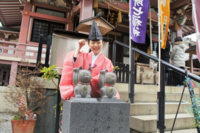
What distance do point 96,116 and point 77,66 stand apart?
863mm

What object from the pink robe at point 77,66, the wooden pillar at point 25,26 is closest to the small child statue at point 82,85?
the pink robe at point 77,66

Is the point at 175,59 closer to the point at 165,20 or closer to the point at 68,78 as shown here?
the point at 165,20

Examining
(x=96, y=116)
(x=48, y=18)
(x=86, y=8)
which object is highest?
(x=48, y=18)

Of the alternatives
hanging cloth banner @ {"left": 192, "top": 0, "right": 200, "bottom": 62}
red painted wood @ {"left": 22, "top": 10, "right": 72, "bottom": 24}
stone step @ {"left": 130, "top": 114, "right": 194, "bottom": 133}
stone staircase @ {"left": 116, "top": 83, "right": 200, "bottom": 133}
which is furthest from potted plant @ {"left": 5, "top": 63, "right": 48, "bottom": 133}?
red painted wood @ {"left": 22, "top": 10, "right": 72, "bottom": 24}

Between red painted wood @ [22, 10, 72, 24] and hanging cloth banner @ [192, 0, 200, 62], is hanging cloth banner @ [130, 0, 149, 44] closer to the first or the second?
hanging cloth banner @ [192, 0, 200, 62]

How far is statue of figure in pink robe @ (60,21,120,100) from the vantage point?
2.32m

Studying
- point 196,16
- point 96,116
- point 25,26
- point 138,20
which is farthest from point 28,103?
point 25,26

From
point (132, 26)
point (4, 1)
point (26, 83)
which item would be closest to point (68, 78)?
point (26, 83)

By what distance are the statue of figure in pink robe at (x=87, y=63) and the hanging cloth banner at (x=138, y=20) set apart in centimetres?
224

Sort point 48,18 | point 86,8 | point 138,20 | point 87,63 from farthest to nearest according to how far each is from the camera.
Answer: point 48,18 → point 86,8 → point 138,20 → point 87,63

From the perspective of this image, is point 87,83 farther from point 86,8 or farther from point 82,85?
point 86,8

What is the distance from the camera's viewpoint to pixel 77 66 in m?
2.42

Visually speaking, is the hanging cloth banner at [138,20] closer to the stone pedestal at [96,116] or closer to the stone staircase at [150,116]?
the stone staircase at [150,116]

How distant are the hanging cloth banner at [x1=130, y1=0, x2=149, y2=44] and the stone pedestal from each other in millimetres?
2853
